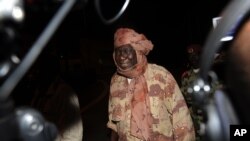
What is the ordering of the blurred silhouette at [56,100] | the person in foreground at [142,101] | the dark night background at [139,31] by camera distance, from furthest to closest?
1. the dark night background at [139,31]
2. the person in foreground at [142,101]
3. the blurred silhouette at [56,100]

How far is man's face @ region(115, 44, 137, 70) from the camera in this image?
322 cm

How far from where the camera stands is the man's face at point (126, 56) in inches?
127

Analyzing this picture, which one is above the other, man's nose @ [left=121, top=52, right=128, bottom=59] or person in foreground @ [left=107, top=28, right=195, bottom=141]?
man's nose @ [left=121, top=52, right=128, bottom=59]

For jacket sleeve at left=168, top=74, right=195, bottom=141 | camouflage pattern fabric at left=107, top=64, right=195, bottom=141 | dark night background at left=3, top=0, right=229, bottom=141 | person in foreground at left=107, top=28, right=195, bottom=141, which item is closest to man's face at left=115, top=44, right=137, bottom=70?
person in foreground at left=107, top=28, right=195, bottom=141

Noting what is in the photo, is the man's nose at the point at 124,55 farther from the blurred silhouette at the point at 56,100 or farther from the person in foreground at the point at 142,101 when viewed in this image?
the blurred silhouette at the point at 56,100

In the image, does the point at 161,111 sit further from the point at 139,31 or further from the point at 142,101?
the point at 139,31

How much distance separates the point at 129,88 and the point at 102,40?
65.6 feet

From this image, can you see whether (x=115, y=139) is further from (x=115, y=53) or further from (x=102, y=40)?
(x=102, y=40)

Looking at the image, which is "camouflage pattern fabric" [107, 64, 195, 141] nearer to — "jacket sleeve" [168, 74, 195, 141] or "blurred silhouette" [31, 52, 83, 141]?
"jacket sleeve" [168, 74, 195, 141]

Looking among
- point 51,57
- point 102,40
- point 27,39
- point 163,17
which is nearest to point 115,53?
point 51,57

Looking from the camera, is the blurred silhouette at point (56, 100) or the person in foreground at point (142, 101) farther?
the person in foreground at point (142, 101)

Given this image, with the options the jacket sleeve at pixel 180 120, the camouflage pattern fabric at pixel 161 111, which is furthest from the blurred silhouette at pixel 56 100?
the jacket sleeve at pixel 180 120

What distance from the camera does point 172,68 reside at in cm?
1933

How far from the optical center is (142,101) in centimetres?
312
